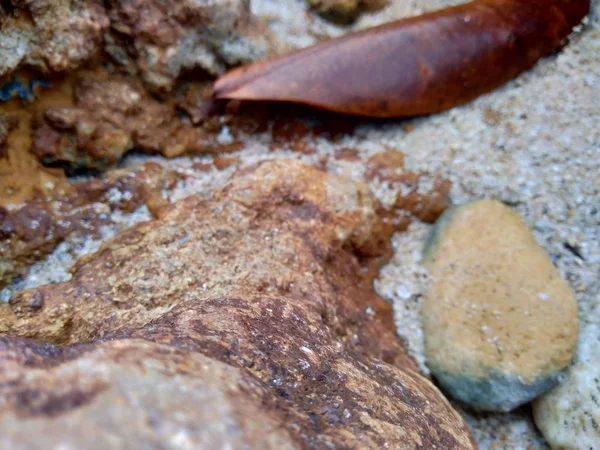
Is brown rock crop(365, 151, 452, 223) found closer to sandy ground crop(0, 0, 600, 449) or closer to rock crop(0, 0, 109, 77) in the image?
sandy ground crop(0, 0, 600, 449)

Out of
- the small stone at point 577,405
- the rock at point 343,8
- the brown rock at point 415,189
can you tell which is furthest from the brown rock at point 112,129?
the small stone at point 577,405

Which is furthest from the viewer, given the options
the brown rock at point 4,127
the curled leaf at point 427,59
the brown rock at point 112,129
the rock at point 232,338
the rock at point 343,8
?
the rock at point 343,8

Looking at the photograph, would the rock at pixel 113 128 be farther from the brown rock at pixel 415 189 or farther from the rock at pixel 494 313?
the rock at pixel 494 313

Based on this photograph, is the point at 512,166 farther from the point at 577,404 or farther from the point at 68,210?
the point at 68,210

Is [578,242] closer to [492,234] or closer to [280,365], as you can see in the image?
[492,234]

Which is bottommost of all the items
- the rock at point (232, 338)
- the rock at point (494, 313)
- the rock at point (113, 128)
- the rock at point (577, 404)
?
the rock at point (577, 404)

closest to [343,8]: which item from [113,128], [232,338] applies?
[113,128]

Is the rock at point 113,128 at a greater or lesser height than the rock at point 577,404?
greater

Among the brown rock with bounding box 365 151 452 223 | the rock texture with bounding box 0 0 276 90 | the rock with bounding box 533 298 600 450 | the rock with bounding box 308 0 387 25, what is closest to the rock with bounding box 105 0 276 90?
the rock texture with bounding box 0 0 276 90
